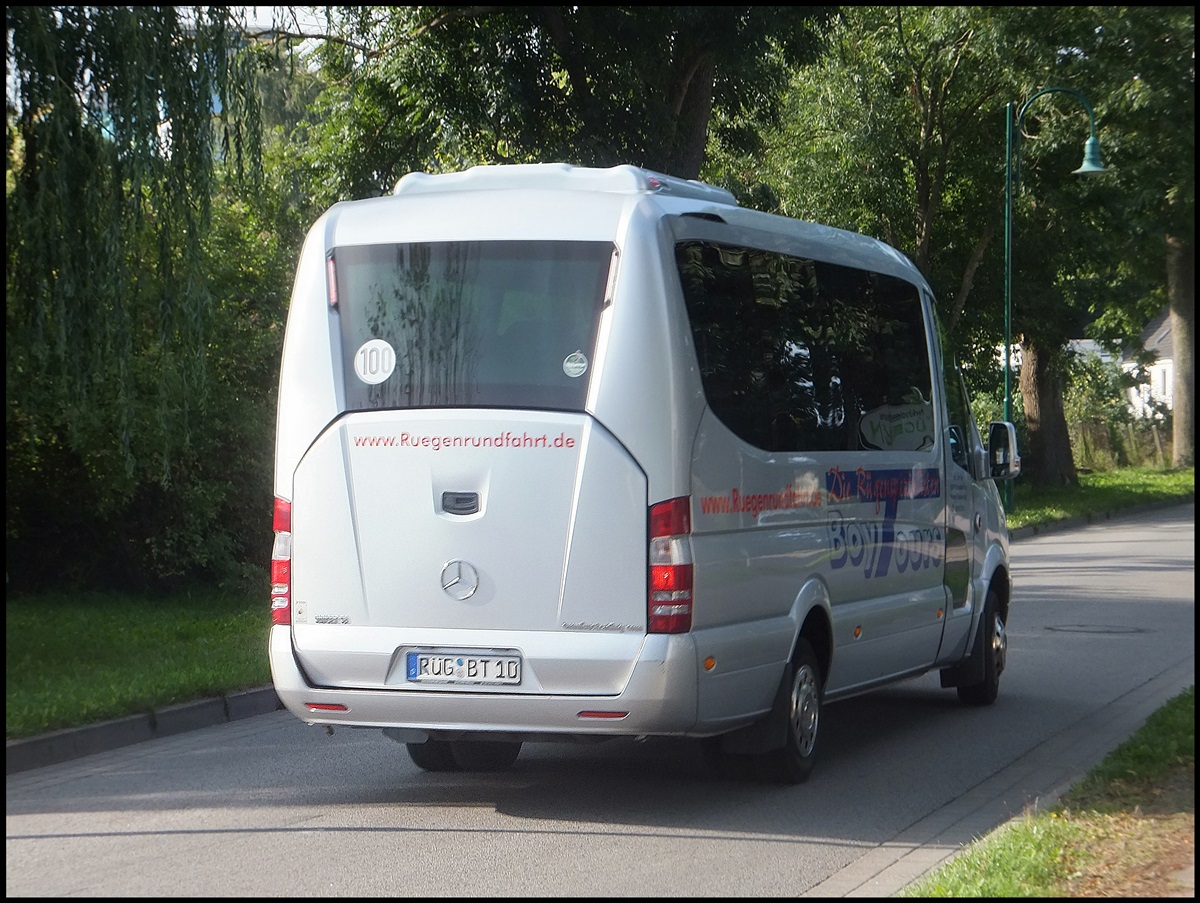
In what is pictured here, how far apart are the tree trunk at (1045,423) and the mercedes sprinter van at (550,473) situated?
27.3m

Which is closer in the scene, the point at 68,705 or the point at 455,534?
the point at 455,534

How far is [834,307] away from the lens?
873 cm

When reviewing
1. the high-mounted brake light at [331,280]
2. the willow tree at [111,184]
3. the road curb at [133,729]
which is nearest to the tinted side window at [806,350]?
the high-mounted brake light at [331,280]

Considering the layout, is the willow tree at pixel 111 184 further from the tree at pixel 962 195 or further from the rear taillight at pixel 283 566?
the tree at pixel 962 195

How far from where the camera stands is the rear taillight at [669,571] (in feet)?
23.0

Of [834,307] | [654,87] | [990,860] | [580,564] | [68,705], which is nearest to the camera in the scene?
[990,860]

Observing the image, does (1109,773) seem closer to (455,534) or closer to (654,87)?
(455,534)

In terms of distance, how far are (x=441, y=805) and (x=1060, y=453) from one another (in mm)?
29048

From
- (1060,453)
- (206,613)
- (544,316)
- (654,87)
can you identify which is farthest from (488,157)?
(1060,453)

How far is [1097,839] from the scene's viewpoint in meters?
6.30

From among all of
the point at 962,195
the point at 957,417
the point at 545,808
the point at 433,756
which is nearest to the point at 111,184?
the point at 433,756

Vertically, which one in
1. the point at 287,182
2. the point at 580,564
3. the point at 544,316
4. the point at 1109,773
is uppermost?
the point at 287,182

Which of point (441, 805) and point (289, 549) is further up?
point (289, 549)

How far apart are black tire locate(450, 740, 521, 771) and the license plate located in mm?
1445
